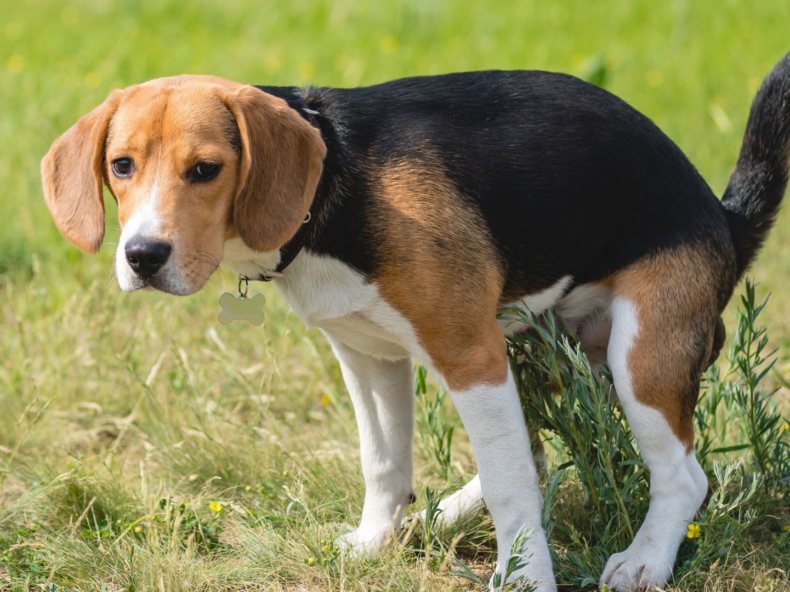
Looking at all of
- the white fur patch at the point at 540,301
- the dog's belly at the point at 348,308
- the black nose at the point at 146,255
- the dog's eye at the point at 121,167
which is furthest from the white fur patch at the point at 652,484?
the dog's eye at the point at 121,167

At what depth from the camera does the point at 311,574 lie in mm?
3039

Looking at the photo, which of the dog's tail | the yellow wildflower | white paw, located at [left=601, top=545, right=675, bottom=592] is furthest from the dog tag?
the dog's tail

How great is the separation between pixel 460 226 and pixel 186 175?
0.88 metres

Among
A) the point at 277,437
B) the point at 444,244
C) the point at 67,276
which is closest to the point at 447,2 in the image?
the point at 67,276

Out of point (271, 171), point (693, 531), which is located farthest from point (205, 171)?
point (693, 531)

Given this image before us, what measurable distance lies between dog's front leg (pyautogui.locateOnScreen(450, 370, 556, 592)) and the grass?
101 millimetres

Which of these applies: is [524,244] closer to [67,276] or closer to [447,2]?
[67,276]

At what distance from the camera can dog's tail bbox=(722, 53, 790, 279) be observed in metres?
3.25

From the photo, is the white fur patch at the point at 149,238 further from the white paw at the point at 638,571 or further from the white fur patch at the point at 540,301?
the white paw at the point at 638,571

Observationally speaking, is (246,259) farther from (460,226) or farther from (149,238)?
(460,226)

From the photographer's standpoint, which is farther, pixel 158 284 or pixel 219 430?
pixel 219 430

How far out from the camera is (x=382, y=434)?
3.42m

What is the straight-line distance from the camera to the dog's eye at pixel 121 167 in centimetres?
266

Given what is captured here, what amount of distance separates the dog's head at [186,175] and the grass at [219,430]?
0.86 meters
